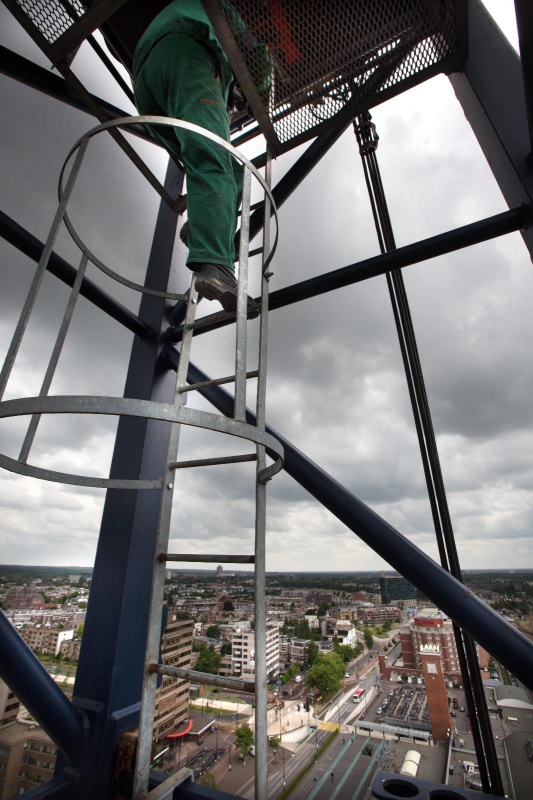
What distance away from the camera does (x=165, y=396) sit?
2842mm

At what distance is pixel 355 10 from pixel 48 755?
4384 mm

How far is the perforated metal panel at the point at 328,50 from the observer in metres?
1.82

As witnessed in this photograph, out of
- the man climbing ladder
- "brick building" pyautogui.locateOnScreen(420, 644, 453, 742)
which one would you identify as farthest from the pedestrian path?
the man climbing ladder

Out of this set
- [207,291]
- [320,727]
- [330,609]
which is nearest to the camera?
[207,291]

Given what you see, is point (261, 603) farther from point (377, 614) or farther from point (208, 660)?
point (377, 614)

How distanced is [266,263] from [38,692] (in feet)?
7.40

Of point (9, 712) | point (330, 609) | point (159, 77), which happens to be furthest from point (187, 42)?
point (330, 609)

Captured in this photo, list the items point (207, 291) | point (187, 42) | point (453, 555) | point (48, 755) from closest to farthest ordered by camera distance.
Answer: point (207, 291)
point (187, 42)
point (48, 755)
point (453, 555)

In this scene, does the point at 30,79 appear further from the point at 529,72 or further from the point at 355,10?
the point at 529,72

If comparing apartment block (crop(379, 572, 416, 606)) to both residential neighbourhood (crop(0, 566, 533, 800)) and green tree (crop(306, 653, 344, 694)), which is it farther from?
green tree (crop(306, 653, 344, 694))

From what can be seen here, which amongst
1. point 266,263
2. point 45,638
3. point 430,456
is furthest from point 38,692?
point 430,456

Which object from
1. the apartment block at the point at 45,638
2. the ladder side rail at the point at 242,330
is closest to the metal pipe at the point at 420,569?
the ladder side rail at the point at 242,330

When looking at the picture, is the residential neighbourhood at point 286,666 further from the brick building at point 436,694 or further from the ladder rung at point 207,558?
the ladder rung at point 207,558

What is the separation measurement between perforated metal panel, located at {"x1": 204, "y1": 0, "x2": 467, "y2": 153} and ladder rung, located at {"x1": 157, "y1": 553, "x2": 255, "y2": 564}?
2301 millimetres
